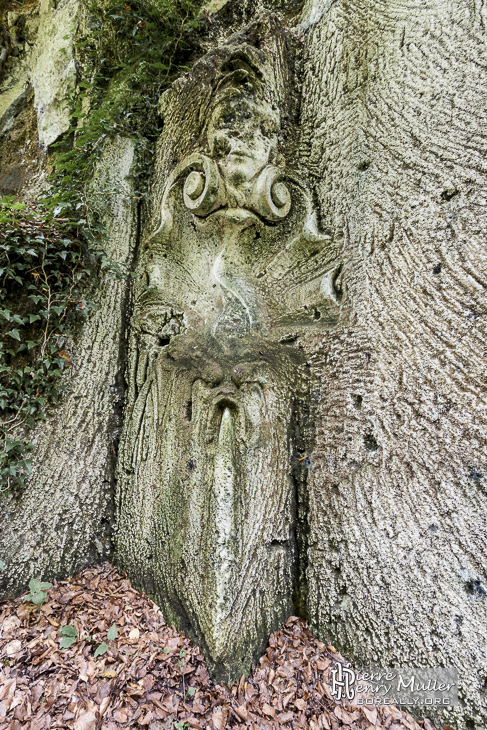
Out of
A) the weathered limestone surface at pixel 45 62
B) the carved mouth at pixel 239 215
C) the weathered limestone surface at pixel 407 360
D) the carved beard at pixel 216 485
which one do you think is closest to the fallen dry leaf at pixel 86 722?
the carved beard at pixel 216 485

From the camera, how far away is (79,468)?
2154 millimetres

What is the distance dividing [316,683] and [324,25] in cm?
363

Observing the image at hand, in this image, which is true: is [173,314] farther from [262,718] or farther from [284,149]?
[262,718]

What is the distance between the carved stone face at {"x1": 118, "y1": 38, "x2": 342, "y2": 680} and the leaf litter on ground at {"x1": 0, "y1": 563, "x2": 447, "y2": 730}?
89 mm

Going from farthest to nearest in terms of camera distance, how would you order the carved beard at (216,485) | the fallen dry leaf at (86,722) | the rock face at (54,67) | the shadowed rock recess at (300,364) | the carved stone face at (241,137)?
1. the rock face at (54,67)
2. the carved stone face at (241,137)
3. the carved beard at (216,485)
4. the shadowed rock recess at (300,364)
5. the fallen dry leaf at (86,722)

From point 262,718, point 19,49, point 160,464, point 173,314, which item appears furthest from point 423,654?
point 19,49

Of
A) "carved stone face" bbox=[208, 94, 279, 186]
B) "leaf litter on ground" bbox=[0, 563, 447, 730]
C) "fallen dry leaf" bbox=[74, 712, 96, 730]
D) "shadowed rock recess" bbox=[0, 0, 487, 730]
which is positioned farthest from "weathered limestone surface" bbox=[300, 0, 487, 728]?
"fallen dry leaf" bbox=[74, 712, 96, 730]

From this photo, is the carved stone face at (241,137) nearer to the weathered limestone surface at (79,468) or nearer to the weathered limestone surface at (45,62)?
the weathered limestone surface at (79,468)

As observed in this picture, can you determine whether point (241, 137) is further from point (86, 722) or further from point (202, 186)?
point (86, 722)

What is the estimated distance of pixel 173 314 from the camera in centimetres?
226

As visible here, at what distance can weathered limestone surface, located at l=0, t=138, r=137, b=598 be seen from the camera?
6.61 ft

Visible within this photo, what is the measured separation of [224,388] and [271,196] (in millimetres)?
1133

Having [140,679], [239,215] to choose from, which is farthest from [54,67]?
[140,679]

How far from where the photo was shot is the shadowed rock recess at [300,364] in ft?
5.29
